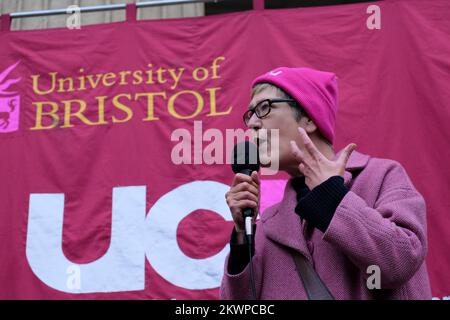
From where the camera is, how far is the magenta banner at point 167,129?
2.97 meters

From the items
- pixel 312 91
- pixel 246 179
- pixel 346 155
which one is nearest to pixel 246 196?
pixel 246 179

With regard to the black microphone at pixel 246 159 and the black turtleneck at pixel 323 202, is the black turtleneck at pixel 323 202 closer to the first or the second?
the black turtleneck at pixel 323 202

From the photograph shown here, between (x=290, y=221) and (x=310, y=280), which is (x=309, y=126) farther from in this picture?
(x=310, y=280)

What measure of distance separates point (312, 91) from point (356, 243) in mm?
627

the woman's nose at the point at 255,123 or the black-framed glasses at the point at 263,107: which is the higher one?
the black-framed glasses at the point at 263,107

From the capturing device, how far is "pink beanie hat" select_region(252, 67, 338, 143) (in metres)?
1.77

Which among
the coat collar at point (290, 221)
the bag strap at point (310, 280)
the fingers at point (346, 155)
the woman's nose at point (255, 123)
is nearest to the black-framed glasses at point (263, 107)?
the woman's nose at point (255, 123)

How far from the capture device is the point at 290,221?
1682 mm

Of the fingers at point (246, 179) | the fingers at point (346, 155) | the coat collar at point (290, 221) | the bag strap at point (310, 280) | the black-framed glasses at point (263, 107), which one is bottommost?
the bag strap at point (310, 280)

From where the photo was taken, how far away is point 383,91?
3037mm

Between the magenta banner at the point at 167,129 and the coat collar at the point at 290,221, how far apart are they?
1.24 metres

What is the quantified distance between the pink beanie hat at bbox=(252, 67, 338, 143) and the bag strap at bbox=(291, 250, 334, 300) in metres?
0.46

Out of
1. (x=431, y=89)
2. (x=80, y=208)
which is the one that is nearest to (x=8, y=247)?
(x=80, y=208)

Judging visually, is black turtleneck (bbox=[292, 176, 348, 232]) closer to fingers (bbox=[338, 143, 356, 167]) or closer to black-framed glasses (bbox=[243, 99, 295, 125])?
fingers (bbox=[338, 143, 356, 167])
